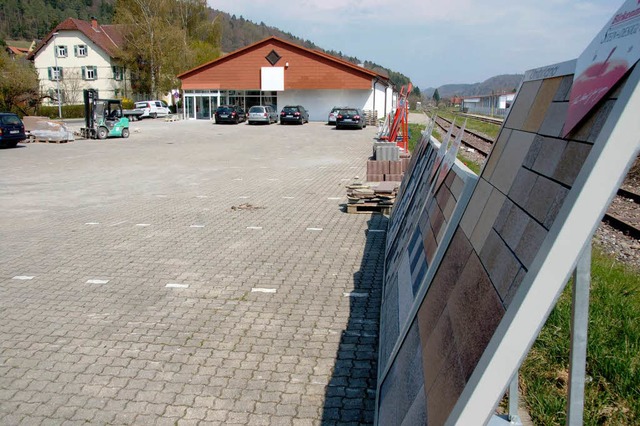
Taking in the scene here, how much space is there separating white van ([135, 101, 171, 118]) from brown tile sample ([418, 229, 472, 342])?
2221 inches

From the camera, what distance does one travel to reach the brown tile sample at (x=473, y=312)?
1.76m

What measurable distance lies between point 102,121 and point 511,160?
32.1 m

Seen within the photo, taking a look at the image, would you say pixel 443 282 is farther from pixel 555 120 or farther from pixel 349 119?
pixel 349 119

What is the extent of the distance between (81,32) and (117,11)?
28.7 ft

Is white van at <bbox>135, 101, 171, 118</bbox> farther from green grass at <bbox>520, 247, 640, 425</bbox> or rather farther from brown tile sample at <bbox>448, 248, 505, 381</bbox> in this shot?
brown tile sample at <bbox>448, 248, 505, 381</bbox>

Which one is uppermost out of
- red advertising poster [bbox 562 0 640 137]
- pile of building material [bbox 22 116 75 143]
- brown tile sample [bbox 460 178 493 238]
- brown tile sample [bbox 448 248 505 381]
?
red advertising poster [bbox 562 0 640 137]

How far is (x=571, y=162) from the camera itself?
1.67 metres

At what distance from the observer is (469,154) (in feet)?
73.7

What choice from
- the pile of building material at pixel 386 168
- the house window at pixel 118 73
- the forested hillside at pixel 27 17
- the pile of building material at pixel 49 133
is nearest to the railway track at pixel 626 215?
the pile of building material at pixel 386 168

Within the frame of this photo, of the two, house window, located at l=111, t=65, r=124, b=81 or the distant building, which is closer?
house window, located at l=111, t=65, r=124, b=81

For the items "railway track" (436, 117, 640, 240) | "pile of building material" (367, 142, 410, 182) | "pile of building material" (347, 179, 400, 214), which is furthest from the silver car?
"pile of building material" (347, 179, 400, 214)

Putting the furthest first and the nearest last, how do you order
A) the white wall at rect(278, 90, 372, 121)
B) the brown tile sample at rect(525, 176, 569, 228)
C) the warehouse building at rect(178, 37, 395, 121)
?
the white wall at rect(278, 90, 372, 121) → the warehouse building at rect(178, 37, 395, 121) → the brown tile sample at rect(525, 176, 569, 228)

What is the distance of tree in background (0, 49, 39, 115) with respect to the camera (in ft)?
137

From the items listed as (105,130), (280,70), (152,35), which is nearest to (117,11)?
(152,35)
